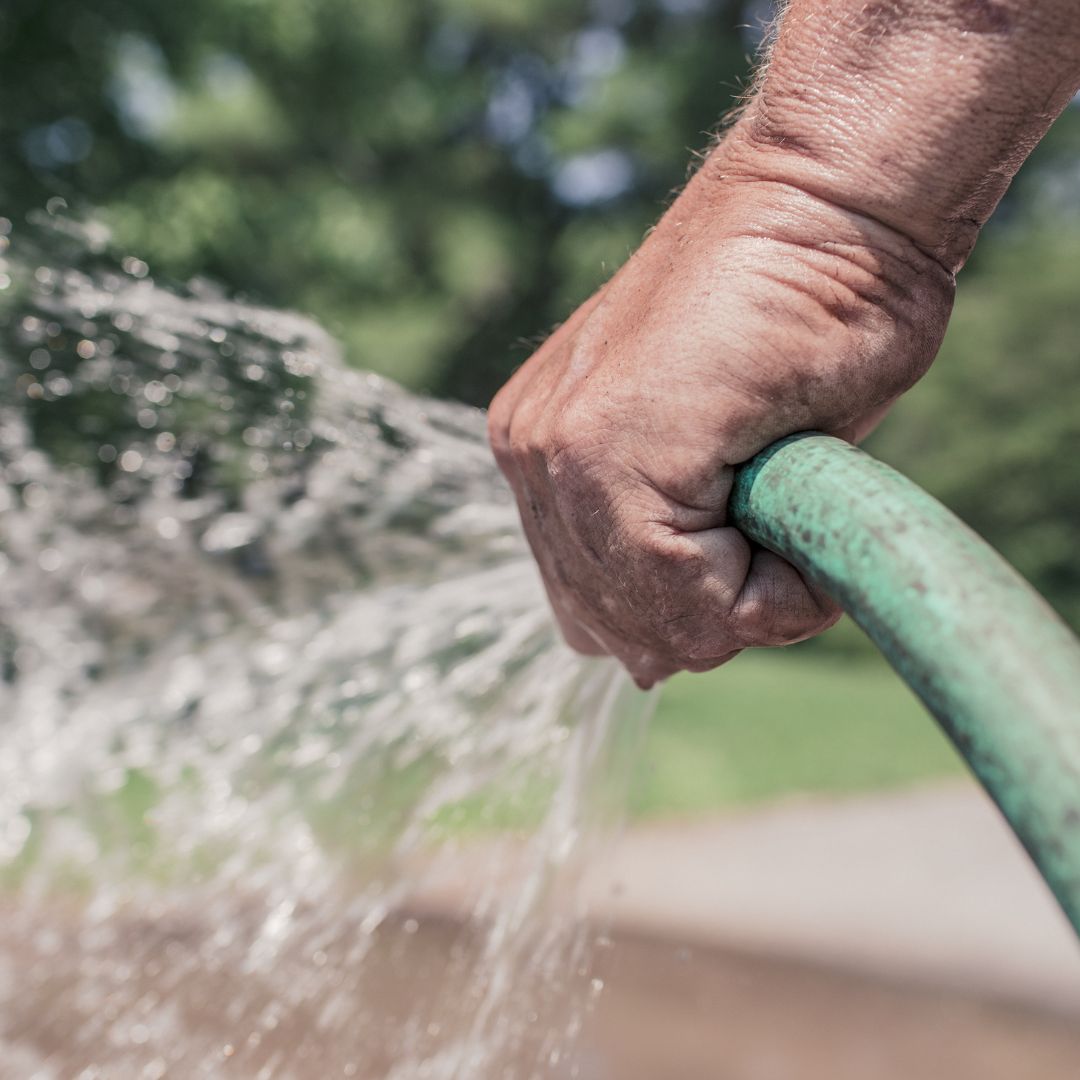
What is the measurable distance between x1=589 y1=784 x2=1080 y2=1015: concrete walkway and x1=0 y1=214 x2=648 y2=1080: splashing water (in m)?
1.72

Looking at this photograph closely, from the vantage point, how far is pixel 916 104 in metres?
1.19

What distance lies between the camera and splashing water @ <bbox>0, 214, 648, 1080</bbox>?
2.35 metres

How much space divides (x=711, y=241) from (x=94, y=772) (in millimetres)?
3756

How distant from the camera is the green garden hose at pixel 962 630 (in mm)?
858

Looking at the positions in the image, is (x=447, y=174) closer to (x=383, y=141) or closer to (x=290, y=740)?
(x=383, y=141)

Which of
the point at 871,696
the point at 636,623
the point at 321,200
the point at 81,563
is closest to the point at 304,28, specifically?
the point at 321,200

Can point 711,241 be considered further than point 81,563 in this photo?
No

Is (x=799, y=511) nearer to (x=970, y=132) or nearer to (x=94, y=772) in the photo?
(x=970, y=132)

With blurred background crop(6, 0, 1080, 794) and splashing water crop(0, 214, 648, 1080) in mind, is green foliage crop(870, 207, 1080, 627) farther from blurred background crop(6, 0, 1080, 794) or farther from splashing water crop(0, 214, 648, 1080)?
splashing water crop(0, 214, 648, 1080)

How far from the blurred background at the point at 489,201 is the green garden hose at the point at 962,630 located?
24.5 feet

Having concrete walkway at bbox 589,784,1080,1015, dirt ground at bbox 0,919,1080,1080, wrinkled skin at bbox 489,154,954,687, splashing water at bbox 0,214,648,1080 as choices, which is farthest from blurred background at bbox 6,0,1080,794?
wrinkled skin at bbox 489,154,954,687

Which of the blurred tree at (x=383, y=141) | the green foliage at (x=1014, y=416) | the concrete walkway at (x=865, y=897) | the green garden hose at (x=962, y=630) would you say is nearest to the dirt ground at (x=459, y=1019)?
the concrete walkway at (x=865, y=897)

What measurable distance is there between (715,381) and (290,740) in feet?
6.84

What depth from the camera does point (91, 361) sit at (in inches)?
193
